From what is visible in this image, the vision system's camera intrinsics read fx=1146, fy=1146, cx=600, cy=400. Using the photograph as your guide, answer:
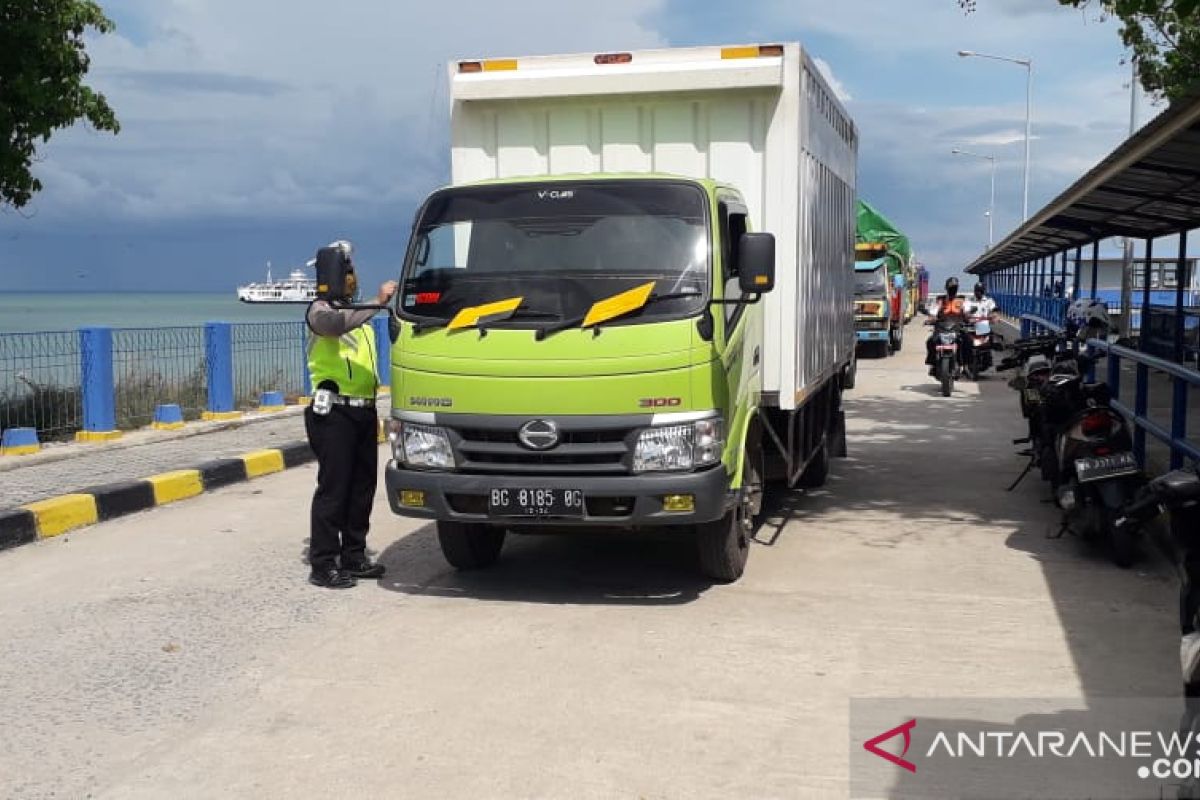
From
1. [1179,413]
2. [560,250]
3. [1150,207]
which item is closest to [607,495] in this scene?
[560,250]

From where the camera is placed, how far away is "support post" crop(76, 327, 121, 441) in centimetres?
1155

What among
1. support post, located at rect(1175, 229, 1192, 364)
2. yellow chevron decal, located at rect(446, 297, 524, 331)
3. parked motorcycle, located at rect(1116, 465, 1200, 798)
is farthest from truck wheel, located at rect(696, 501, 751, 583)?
support post, located at rect(1175, 229, 1192, 364)

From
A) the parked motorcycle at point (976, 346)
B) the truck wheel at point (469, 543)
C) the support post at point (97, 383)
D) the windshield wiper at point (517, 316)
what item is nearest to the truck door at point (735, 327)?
the windshield wiper at point (517, 316)

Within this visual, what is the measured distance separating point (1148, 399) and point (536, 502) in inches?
204

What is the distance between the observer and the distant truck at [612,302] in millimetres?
5531

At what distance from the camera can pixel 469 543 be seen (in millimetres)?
6473

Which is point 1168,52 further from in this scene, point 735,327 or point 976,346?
point 735,327

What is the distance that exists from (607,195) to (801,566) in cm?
245


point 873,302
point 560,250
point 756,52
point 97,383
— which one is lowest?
point 97,383

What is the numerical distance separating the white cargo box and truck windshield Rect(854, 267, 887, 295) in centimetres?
1766

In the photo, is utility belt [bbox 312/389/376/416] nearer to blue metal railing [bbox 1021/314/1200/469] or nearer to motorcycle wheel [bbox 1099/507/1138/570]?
motorcycle wheel [bbox 1099/507/1138/570]

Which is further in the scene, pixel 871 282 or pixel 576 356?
pixel 871 282

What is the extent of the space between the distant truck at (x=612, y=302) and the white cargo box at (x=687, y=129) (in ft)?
0.04

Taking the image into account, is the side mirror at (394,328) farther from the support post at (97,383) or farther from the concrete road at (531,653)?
the support post at (97,383)
